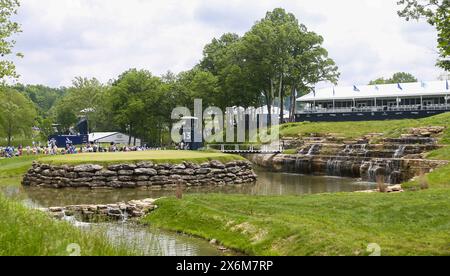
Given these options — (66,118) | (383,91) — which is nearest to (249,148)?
(383,91)

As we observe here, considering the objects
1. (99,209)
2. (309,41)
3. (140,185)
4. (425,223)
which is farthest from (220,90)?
(425,223)

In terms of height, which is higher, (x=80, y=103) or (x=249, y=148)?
(x=80, y=103)

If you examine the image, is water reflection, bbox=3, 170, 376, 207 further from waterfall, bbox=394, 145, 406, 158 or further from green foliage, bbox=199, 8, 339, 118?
green foliage, bbox=199, 8, 339, 118

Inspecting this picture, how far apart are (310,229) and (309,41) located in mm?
66099

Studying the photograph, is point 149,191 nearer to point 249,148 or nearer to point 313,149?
point 313,149

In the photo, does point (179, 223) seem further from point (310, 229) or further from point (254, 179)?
point (254, 179)

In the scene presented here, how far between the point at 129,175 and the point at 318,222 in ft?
72.2

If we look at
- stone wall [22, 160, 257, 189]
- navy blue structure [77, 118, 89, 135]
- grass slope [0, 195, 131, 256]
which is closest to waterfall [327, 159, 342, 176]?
stone wall [22, 160, 257, 189]

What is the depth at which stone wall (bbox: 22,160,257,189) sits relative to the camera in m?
35.8

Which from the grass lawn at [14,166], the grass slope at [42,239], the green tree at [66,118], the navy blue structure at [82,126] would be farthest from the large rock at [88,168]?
the green tree at [66,118]

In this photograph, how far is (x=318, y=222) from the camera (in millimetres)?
16375

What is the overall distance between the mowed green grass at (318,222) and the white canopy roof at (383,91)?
58.3 m

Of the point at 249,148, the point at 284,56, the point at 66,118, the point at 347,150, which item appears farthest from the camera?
the point at 66,118

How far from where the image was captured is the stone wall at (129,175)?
117ft
